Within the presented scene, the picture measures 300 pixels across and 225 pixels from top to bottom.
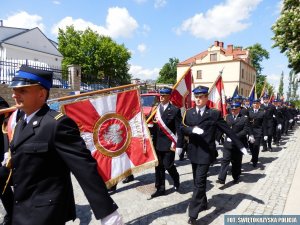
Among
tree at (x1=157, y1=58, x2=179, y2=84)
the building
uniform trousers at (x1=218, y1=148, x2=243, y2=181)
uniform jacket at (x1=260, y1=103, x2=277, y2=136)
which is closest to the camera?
uniform trousers at (x1=218, y1=148, x2=243, y2=181)

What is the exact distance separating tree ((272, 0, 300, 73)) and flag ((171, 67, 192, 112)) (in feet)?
43.1

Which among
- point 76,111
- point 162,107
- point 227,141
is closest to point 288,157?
point 227,141

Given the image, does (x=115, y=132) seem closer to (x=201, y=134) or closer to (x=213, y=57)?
(x=201, y=134)

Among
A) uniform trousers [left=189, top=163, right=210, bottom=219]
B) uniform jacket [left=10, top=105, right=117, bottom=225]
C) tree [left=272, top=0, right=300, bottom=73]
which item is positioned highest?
tree [left=272, top=0, right=300, bottom=73]

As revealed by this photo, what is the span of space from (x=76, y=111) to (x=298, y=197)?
4.39 m

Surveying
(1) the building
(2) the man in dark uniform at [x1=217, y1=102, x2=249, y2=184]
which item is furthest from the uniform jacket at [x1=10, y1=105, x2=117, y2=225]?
(1) the building

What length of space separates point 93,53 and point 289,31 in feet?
128

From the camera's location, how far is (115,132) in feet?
14.9

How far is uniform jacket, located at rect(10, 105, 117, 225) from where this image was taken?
203 cm

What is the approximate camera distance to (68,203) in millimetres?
2395

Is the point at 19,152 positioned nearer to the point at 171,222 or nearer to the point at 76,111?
the point at 76,111

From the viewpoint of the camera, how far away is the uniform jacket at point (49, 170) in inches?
80.0

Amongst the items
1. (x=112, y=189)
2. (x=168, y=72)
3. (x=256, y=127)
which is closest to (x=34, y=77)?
(x=112, y=189)

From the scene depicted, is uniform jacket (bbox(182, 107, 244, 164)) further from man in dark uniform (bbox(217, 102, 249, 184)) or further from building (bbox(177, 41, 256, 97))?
building (bbox(177, 41, 256, 97))
